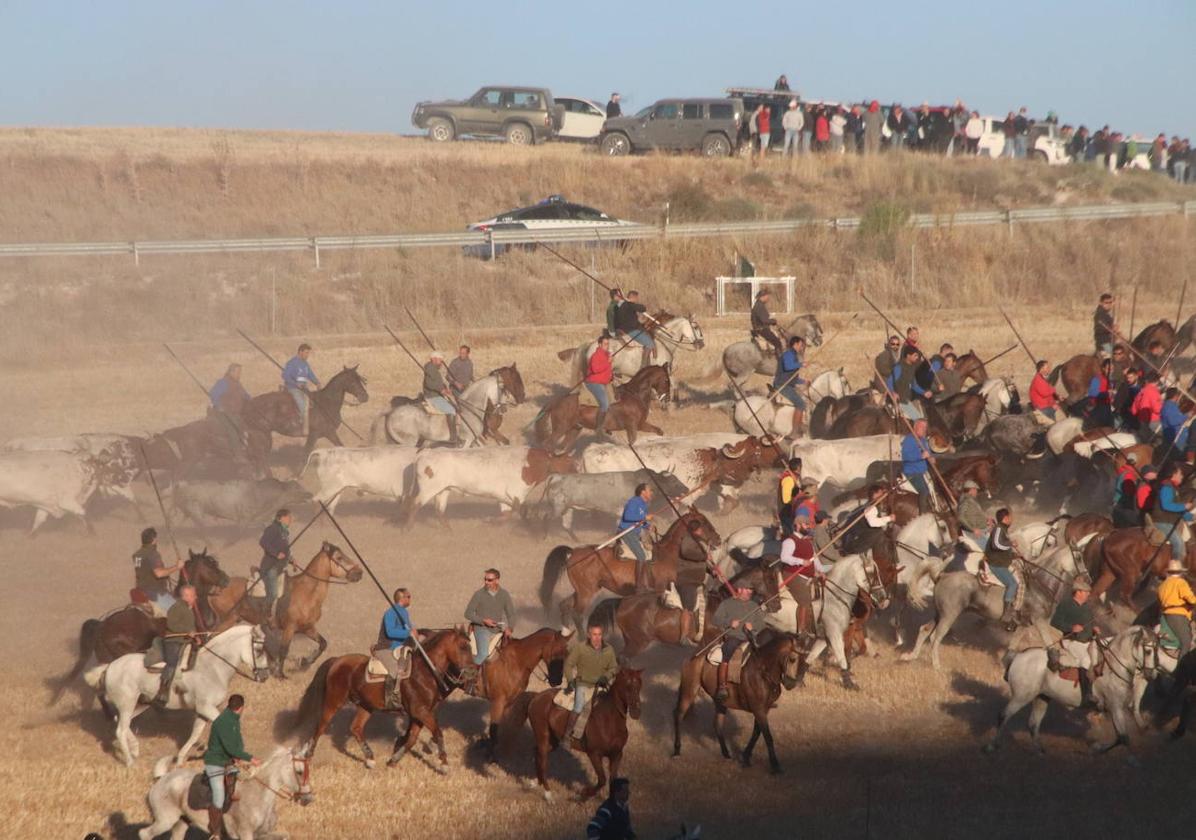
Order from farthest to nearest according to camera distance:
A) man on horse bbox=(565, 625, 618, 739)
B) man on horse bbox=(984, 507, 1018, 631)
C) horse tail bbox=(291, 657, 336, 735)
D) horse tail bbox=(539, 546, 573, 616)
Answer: horse tail bbox=(539, 546, 573, 616) → man on horse bbox=(984, 507, 1018, 631) → horse tail bbox=(291, 657, 336, 735) → man on horse bbox=(565, 625, 618, 739)

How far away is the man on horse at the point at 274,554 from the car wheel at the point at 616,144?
116 ft

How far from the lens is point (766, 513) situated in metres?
21.3

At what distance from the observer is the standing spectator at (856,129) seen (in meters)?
49.5

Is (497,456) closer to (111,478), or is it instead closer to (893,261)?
(111,478)

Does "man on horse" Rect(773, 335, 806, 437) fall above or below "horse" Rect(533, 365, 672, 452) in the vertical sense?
above

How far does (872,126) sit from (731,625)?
38.6m

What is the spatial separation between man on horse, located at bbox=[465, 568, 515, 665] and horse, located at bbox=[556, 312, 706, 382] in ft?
37.5

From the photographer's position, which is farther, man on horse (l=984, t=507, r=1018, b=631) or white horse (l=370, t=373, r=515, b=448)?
white horse (l=370, t=373, r=515, b=448)

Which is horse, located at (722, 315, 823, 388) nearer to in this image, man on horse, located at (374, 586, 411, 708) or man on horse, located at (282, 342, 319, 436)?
man on horse, located at (282, 342, 319, 436)

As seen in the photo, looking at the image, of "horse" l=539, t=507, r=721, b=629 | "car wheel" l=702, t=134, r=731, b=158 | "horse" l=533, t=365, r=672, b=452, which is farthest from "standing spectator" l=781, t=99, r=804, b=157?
"horse" l=539, t=507, r=721, b=629

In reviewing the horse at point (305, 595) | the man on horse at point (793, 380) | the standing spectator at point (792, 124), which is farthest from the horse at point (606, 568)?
the standing spectator at point (792, 124)

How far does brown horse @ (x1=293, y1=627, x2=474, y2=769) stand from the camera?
517 inches

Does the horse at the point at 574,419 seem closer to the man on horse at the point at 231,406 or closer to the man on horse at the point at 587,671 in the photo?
the man on horse at the point at 231,406

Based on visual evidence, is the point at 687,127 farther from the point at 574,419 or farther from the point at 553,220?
the point at 574,419
